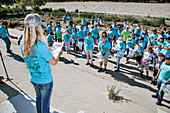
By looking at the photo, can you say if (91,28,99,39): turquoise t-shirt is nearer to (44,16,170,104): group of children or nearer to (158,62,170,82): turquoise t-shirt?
(44,16,170,104): group of children

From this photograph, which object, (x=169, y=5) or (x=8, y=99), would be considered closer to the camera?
(x=8, y=99)

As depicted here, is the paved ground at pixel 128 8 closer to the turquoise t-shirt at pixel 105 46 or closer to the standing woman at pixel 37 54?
the turquoise t-shirt at pixel 105 46

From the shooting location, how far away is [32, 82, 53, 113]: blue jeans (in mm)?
2742

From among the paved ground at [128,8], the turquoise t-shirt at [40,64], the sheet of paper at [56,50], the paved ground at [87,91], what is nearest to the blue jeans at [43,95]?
the turquoise t-shirt at [40,64]

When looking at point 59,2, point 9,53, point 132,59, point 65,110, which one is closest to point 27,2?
point 59,2

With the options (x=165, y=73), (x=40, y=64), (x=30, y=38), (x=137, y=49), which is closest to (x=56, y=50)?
(x=40, y=64)

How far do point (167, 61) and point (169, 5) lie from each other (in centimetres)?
3571

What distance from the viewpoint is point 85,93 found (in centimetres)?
531

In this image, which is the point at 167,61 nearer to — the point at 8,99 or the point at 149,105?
the point at 149,105

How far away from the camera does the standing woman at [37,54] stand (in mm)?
2402

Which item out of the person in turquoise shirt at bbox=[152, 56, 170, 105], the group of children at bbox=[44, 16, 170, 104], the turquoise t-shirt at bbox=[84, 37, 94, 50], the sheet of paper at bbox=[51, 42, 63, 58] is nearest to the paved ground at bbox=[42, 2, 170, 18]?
the group of children at bbox=[44, 16, 170, 104]

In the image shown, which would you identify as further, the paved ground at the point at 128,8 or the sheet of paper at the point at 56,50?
the paved ground at the point at 128,8

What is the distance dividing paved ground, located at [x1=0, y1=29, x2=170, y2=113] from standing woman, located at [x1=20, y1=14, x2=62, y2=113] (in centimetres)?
190

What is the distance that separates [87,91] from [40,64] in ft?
10.7
